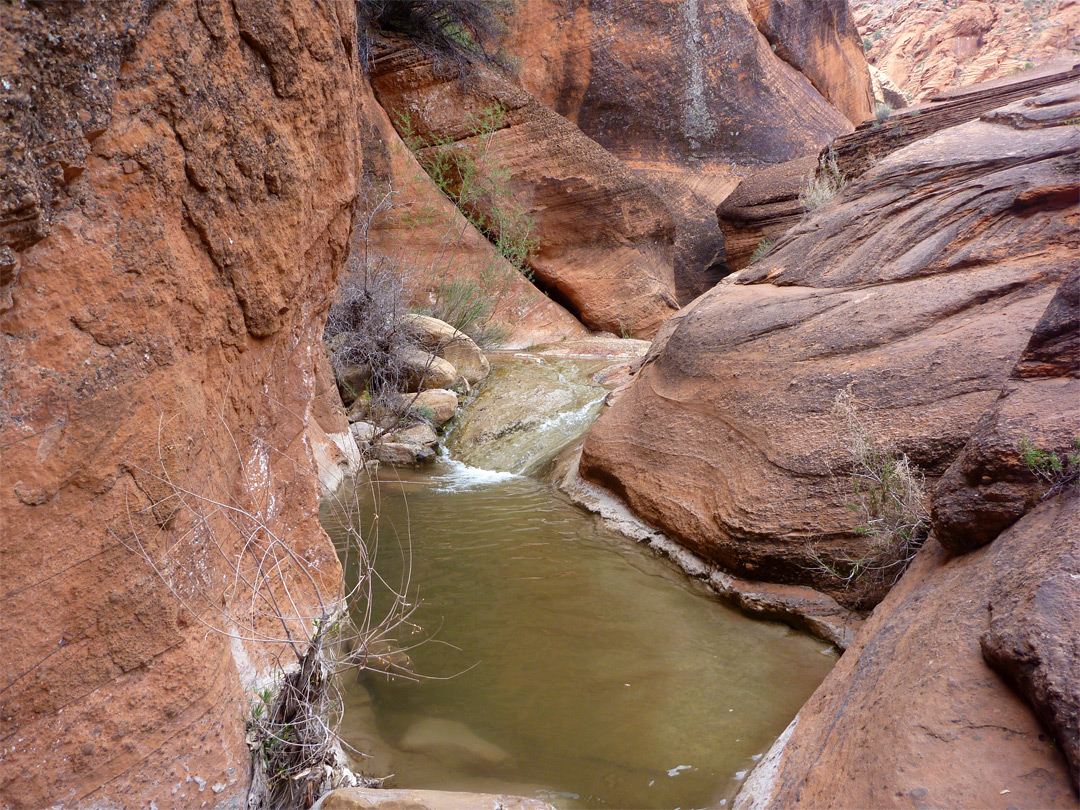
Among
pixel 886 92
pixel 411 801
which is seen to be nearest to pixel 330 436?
pixel 411 801

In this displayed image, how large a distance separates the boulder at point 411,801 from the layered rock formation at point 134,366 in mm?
282

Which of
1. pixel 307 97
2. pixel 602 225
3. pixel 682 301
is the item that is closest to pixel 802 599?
pixel 307 97

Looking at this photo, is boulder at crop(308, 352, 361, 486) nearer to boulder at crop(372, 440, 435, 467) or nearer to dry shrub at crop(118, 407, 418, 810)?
boulder at crop(372, 440, 435, 467)

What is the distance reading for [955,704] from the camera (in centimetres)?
185

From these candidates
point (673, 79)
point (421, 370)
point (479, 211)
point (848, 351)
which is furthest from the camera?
point (673, 79)

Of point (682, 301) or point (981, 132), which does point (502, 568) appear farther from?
point (682, 301)

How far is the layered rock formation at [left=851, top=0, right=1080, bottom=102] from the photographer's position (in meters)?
20.4

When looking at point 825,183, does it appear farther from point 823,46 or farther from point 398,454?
point 823,46

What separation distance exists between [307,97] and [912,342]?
3.27 m

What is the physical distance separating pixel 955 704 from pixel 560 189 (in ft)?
36.7

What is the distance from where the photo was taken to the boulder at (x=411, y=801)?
6.75ft

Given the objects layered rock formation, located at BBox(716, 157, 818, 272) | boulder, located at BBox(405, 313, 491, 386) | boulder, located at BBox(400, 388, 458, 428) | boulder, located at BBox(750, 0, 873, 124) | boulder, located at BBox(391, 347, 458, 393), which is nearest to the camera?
boulder, located at BBox(400, 388, 458, 428)

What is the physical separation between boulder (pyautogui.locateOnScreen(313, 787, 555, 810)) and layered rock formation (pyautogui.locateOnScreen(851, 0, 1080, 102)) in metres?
22.0

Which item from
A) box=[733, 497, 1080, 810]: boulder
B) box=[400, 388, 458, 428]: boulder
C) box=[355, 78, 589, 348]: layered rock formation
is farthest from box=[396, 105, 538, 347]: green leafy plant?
box=[733, 497, 1080, 810]: boulder
